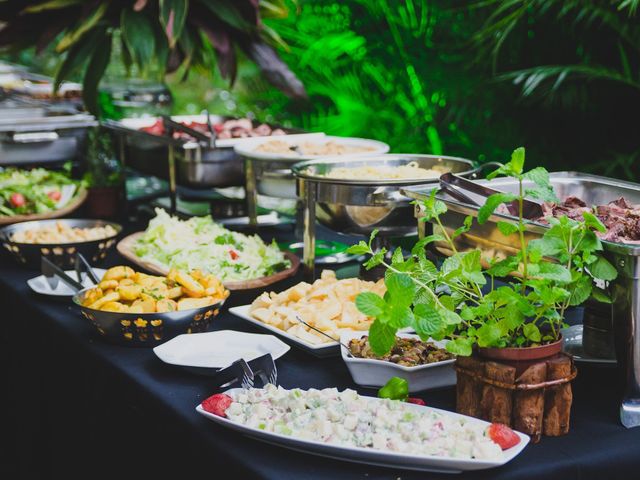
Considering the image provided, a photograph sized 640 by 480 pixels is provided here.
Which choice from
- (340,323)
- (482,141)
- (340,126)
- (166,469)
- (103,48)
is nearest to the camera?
(166,469)

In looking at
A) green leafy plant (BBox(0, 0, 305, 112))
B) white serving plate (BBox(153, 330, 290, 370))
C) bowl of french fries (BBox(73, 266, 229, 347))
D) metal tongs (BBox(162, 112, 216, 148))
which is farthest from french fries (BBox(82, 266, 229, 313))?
green leafy plant (BBox(0, 0, 305, 112))

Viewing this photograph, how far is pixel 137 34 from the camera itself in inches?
129

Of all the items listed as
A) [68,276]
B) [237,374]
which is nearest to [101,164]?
[68,276]

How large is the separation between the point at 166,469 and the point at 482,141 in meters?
2.95

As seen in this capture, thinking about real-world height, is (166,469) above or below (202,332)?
below

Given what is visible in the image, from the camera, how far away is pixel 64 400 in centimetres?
215

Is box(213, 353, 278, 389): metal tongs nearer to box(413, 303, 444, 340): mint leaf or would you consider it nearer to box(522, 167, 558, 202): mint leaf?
box(413, 303, 444, 340): mint leaf

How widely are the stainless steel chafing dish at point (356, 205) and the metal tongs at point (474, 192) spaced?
0.31m

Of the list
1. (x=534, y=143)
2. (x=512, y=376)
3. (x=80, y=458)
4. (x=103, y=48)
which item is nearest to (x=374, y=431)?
(x=512, y=376)

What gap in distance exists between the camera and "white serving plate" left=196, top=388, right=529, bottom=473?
3.90 feet

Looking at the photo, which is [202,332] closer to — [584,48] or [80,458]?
[80,458]

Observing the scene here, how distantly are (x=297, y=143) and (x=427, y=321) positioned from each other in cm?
170

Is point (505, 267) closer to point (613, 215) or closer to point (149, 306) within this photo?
point (613, 215)

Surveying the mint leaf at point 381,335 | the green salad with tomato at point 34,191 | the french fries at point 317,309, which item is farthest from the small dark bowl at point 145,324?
the green salad with tomato at point 34,191
